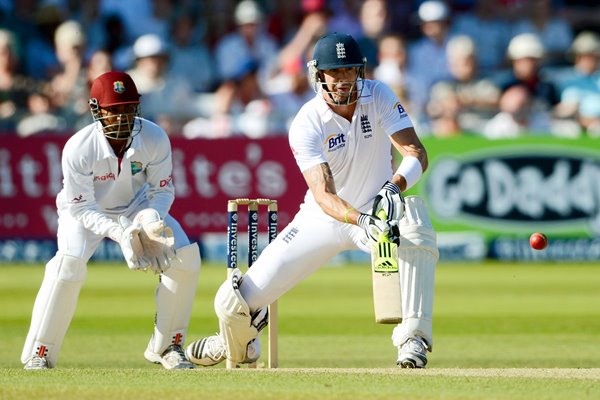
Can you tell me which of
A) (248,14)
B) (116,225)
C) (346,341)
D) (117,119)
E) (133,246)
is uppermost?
(248,14)

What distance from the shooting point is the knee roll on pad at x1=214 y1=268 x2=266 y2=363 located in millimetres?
6398

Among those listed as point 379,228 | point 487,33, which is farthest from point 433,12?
point 379,228

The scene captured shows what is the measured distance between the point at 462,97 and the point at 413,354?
334 inches

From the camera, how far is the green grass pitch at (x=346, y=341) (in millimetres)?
5336

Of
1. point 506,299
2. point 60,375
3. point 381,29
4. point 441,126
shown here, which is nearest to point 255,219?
point 60,375

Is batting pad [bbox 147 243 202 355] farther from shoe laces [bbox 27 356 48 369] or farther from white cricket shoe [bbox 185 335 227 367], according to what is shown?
shoe laces [bbox 27 356 48 369]

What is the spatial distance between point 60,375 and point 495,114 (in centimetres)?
913

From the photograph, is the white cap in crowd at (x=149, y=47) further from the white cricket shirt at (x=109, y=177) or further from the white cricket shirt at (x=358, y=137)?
the white cricket shirt at (x=358, y=137)

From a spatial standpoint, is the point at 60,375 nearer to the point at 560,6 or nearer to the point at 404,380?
the point at 404,380

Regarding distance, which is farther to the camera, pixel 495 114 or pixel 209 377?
pixel 495 114

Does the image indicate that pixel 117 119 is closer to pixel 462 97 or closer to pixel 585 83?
pixel 462 97

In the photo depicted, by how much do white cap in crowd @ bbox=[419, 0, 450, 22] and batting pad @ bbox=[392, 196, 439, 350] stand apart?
29.1 feet

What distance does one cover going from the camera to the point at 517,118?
13.8 m

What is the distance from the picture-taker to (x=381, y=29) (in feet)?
49.4
